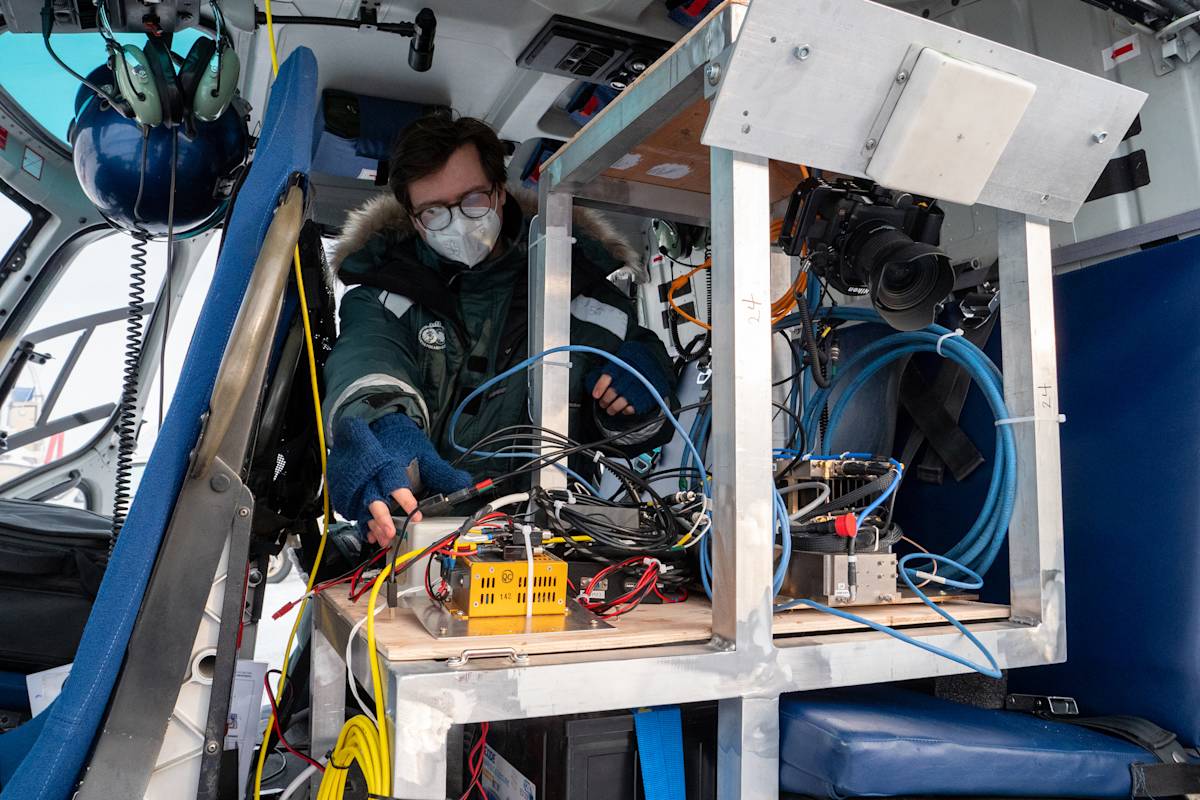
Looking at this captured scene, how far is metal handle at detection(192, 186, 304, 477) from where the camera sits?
1.00m

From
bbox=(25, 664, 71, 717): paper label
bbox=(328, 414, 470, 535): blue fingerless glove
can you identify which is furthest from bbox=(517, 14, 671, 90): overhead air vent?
bbox=(25, 664, 71, 717): paper label

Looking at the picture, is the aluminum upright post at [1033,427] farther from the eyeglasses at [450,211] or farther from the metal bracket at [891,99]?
the eyeglasses at [450,211]

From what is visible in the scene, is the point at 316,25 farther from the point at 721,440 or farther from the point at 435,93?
the point at 721,440

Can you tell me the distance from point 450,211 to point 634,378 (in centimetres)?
59

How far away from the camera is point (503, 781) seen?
1.21 m

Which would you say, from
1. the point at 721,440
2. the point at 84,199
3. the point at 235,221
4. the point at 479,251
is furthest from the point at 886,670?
the point at 84,199

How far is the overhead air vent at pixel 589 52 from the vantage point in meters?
2.41

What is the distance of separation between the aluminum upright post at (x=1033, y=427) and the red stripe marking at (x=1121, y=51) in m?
0.62

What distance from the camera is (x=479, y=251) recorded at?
78.2 inches

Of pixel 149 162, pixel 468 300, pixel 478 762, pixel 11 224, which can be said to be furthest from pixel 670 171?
pixel 11 224

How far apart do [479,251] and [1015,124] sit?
1220 millimetres

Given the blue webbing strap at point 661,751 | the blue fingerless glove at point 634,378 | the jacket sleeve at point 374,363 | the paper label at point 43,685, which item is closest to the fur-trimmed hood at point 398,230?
the jacket sleeve at point 374,363

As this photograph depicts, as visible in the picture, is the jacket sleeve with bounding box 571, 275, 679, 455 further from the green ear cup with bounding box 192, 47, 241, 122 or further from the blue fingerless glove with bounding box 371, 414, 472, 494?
the green ear cup with bounding box 192, 47, 241, 122

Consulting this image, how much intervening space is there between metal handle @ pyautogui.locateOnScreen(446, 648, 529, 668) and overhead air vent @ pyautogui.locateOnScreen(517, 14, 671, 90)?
203 centimetres
